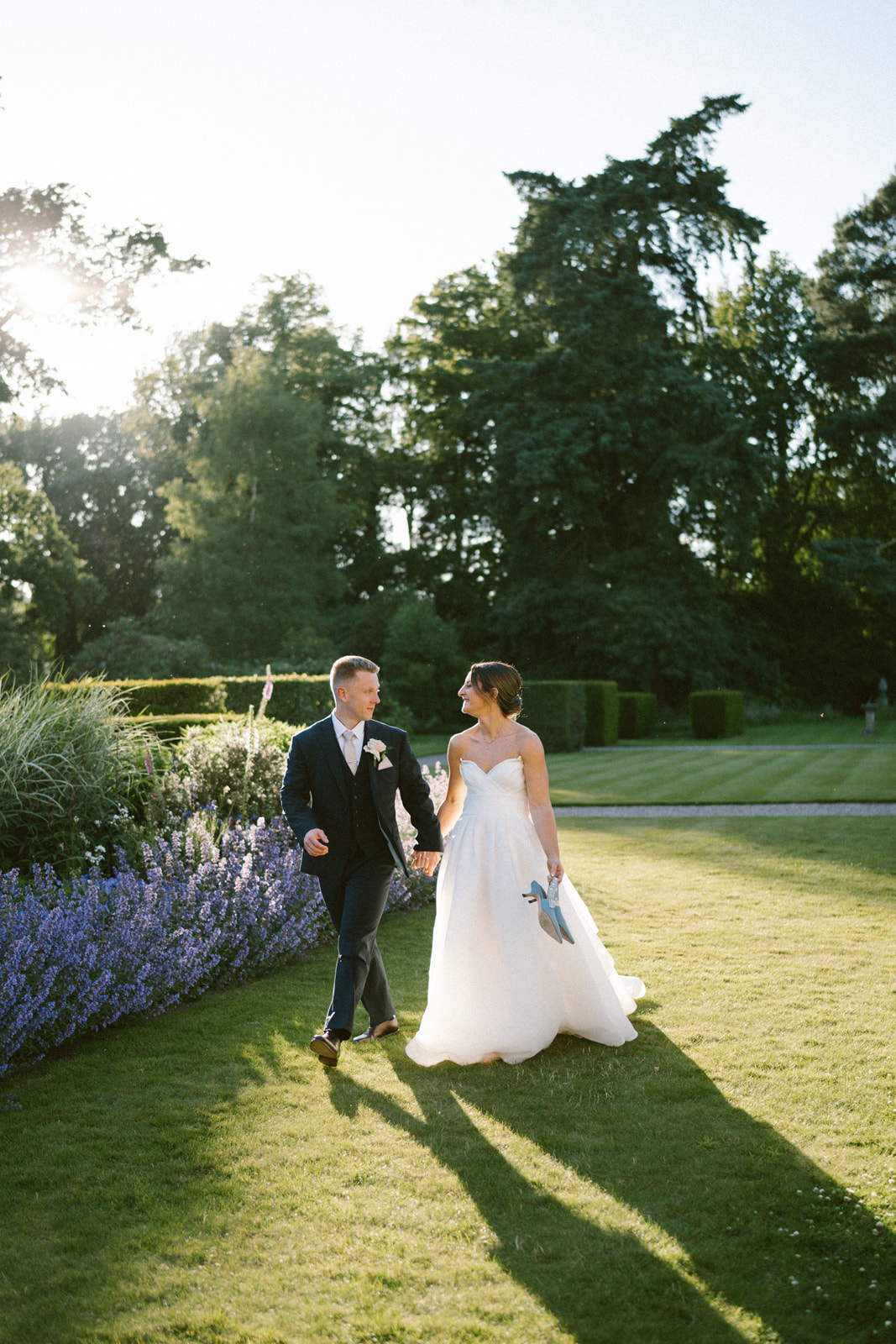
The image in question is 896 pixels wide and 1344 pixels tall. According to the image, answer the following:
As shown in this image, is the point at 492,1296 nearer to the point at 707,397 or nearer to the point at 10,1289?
the point at 10,1289

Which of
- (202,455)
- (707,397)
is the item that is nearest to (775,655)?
(707,397)

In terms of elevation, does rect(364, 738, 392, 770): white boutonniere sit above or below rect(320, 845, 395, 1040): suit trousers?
above

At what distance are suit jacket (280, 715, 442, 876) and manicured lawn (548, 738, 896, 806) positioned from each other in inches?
353

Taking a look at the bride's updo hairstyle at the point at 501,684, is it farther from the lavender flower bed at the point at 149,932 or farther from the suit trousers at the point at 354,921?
the lavender flower bed at the point at 149,932

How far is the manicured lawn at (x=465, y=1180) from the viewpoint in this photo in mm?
2709

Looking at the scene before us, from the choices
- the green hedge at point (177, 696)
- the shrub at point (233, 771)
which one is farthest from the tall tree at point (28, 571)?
the shrub at point (233, 771)

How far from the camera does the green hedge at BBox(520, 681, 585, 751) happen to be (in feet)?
75.1

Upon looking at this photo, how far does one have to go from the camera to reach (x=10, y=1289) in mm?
2855

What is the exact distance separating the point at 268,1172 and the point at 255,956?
2488 mm

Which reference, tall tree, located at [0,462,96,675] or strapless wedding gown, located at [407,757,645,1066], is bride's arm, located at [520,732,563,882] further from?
tall tree, located at [0,462,96,675]

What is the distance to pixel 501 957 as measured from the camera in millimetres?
4477

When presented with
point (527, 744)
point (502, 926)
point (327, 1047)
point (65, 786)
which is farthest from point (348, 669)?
point (65, 786)

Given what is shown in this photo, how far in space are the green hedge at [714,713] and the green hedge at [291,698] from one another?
12.6 m

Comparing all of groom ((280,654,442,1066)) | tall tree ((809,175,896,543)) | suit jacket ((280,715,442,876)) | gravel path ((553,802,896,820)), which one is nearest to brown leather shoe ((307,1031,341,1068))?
groom ((280,654,442,1066))
